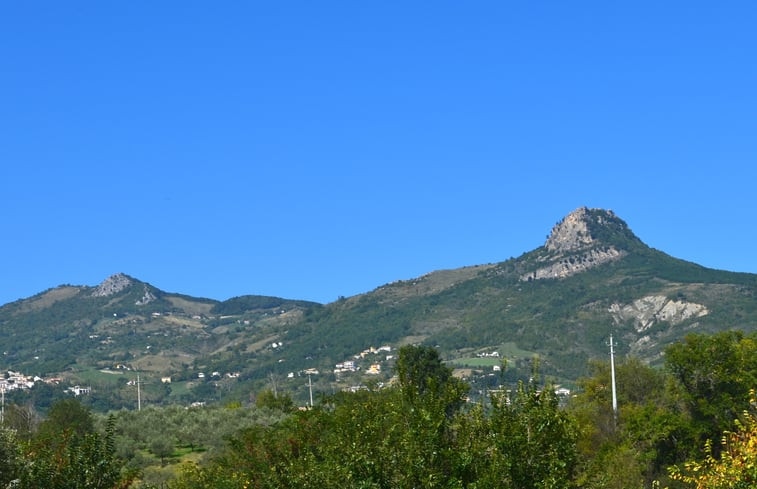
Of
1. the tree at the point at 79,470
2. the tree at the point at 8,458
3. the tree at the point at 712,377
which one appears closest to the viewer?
the tree at the point at 79,470

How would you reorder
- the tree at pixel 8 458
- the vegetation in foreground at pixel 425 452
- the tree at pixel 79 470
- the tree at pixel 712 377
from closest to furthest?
the vegetation in foreground at pixel 425 452, the tree at pixel 79 470, the tree at pixel 8 458, the tree at pixel 712 377

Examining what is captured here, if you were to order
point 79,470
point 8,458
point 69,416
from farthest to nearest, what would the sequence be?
point 69,416, point 8,458, point 79,470

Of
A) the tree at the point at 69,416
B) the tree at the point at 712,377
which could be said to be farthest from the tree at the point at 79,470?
the tree at the point at 69,416

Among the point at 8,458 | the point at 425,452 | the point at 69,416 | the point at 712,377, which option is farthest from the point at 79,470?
the point at 69,416

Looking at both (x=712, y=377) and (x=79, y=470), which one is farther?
(x=712, y=377)

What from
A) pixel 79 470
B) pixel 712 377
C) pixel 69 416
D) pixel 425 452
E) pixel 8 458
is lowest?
pixel 425 452

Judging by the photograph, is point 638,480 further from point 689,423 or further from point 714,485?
point 714,485

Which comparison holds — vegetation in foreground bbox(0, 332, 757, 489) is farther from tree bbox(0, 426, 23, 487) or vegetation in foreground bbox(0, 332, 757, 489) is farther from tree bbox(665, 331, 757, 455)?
tree bbox(665, 331, 757, 455)

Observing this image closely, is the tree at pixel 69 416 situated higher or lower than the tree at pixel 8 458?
higher

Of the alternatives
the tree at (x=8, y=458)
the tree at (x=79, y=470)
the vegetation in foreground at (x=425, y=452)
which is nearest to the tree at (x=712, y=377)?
the vegetation in foreground at (x=425, y=452)

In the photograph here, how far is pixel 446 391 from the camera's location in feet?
92.9

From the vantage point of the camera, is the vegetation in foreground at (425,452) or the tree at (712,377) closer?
the vegetation in foreground at (425,452)

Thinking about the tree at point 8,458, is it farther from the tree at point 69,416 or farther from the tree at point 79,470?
the tree at point 69,416

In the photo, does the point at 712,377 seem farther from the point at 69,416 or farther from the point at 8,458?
the point at 8,458
